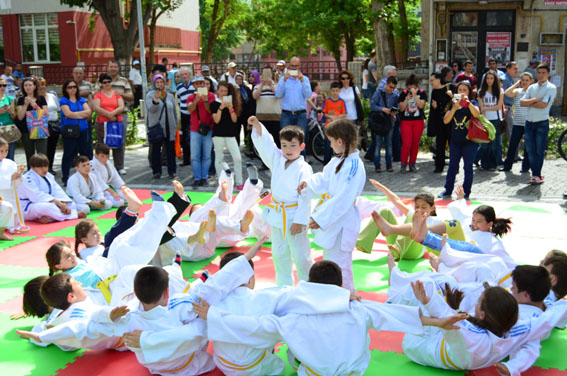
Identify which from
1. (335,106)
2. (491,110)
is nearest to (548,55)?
(491,110)

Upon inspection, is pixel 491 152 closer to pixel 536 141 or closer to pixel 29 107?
pixel 536 141

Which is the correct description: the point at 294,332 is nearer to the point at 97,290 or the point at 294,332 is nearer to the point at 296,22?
the point at 97,290

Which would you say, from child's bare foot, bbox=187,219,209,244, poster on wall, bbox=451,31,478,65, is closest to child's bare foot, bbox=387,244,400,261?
child's bare foot, bbox=187,219,209,244

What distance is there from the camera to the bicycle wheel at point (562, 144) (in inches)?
391

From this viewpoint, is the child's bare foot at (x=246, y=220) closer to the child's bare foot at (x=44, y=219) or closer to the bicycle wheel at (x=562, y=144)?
the child's bare foot at (x=44, y=219)

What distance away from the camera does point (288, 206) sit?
4.74 metres

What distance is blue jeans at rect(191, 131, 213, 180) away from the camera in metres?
9.30

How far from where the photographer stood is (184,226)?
19.2 ft

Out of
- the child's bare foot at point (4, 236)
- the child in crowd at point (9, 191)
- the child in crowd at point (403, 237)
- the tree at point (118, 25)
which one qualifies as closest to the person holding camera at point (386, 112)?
the child in crowd at point (403, 237)

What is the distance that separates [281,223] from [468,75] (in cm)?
667

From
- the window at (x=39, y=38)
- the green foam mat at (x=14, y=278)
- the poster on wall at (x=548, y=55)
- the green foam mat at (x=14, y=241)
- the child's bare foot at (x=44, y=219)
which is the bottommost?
the green foam mat at (x=14, y=278)

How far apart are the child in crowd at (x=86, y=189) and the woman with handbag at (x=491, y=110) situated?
5850 mm

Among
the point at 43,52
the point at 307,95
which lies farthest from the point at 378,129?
the point at 43,52

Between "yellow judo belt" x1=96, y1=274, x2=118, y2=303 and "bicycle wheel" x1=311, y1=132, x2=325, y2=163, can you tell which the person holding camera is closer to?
"bicycle wheel" x1=311, y1=132, x2=325, y2=163
